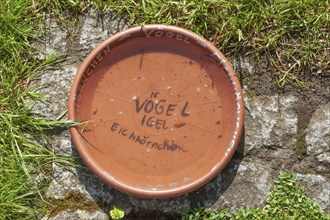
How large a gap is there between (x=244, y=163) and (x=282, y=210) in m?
0.25

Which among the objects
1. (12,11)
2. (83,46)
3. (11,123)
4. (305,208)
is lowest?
(305,208)

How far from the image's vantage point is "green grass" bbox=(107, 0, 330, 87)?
2.47 metres

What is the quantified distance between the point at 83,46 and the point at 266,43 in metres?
0.79

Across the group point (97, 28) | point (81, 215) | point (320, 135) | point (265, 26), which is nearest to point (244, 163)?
point (320, 135)

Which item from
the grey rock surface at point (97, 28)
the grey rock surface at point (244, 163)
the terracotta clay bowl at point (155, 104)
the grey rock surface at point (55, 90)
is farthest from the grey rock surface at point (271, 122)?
the grey rock surface at point (55, 90)

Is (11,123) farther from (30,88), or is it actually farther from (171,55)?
(171,55)

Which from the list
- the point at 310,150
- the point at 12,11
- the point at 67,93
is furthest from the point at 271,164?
the point at 12,11

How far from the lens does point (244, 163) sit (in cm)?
245

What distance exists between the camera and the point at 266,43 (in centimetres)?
248

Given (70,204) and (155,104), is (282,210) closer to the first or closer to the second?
(155,104)

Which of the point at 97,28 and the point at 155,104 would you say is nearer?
the point at 155,104

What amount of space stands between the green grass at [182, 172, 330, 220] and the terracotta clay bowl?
0.62 feet

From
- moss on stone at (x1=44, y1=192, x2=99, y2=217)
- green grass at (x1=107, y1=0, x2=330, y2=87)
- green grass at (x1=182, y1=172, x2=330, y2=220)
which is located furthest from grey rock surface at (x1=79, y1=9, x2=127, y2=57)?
green grass at (x1=182, y1=172, x2=330, y2=220)

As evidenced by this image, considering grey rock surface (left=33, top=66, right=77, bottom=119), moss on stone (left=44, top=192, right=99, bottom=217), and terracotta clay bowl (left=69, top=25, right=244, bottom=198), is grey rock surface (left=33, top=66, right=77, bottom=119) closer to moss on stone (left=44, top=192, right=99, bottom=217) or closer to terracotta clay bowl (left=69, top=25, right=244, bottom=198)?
terracotta clay bowl (left=69, top=25, right=244, bottom=198)
